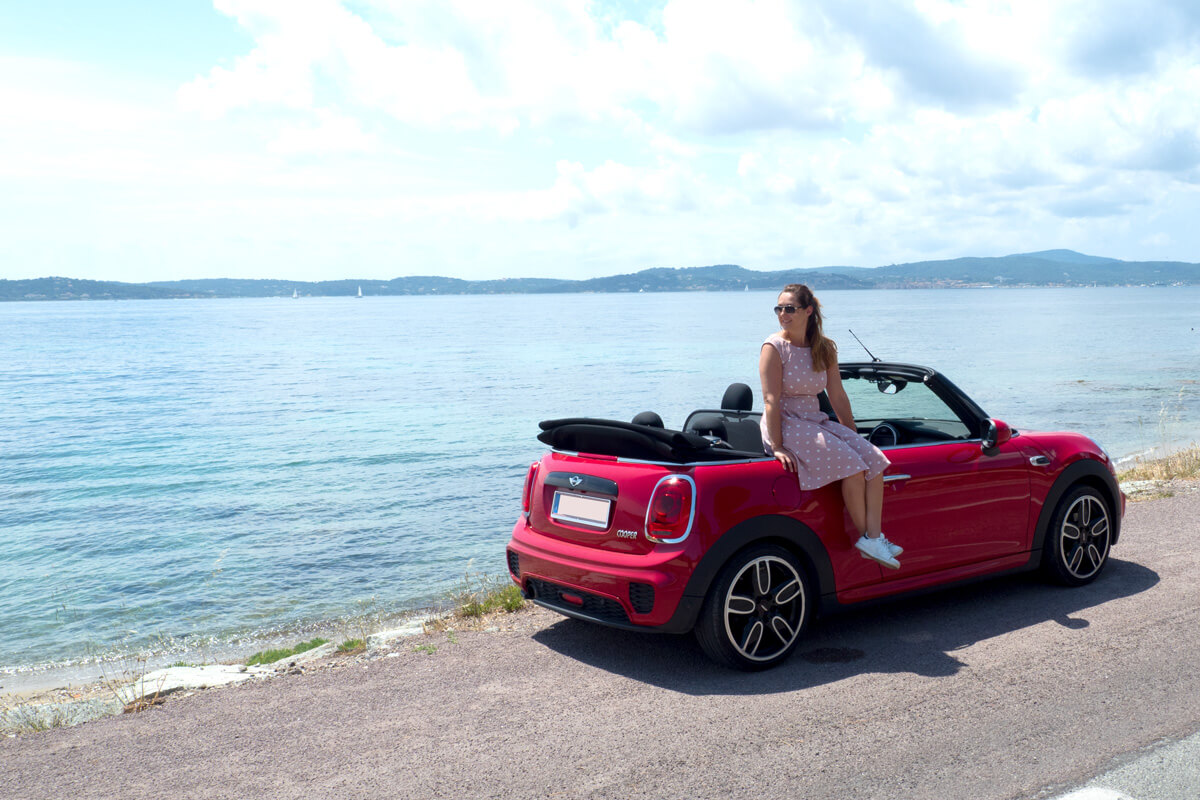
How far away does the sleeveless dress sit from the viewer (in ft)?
16.2

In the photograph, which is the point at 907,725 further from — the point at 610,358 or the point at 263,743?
the point at 610,358

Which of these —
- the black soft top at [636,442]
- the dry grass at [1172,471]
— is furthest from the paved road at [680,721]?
the dry grass at [1172,471]

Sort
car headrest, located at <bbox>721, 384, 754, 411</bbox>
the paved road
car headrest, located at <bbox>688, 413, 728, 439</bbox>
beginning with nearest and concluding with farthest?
1. the paved road
2. car headrest, located at <bbox>688, 413, 728, 439</bbox>
3. car headrest, located at <bbox>721, 384, 754, 411</bbox>

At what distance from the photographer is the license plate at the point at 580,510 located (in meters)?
4.88

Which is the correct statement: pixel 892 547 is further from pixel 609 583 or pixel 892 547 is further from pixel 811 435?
pixel 609 583

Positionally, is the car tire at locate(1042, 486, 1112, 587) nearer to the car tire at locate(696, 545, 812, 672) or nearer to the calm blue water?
the car tire at locate(696, 545, 812, 672)

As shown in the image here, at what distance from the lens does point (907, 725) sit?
4.02 m

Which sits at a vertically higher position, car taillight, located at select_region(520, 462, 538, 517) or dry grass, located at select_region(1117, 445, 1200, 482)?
car taillight, located at select_region(520, 462, 538, 517)

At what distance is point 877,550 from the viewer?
5043mm

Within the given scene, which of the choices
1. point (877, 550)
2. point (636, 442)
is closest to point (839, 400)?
point (877, 550)

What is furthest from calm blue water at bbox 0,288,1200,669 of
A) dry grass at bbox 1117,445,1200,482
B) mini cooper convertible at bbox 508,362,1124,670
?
dry grass at bbox 1117,445,1200,482

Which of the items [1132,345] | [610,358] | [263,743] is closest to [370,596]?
[263,743]

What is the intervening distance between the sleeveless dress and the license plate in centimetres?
97

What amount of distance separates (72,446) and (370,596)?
1595cm
